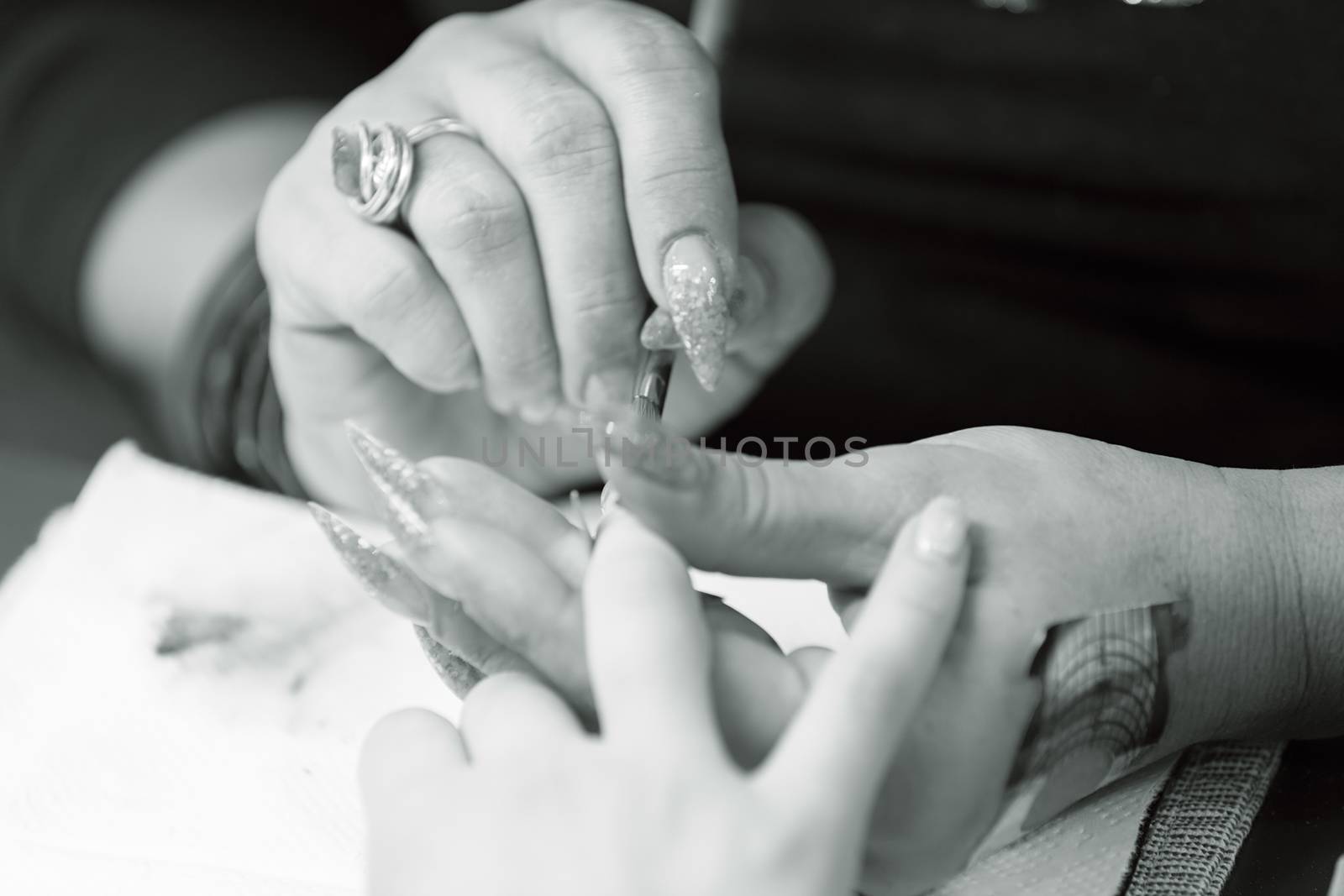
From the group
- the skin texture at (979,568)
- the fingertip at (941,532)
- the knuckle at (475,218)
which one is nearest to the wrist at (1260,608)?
the skin texture at (979,568)

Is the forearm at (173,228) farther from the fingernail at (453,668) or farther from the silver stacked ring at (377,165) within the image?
the fingernail at (453,668)

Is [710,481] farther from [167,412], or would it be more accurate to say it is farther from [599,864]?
[167,412]

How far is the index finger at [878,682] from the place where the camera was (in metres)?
0.33

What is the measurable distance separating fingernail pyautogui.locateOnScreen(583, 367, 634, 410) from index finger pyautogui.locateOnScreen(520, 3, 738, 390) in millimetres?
60

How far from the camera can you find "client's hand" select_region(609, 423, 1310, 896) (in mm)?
388

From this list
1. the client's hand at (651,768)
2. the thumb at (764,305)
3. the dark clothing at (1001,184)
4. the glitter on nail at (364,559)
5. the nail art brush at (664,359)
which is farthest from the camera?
the dark clothing at (1001,184)

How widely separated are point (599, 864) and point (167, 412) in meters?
0.65

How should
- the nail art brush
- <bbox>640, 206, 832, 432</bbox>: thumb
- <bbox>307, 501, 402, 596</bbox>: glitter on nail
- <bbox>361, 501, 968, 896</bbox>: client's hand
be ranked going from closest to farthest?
1. <bbox>361, 501, 968, 896</bbox>: client's hand
2. <bbox>307, 501, 402, 596</bbox>: glitter on nail
3. the nail art brush
4. <bbox>640, 206, 832, 432</bbox>: thumb

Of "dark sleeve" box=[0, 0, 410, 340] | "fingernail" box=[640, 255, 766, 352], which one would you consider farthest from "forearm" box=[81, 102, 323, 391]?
"fingernail" box=[640, 255, 766, 352]

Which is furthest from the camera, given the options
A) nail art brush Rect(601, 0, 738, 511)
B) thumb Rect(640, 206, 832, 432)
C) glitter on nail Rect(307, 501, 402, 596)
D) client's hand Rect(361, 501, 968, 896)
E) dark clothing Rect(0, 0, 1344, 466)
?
dark clothing Rect(0, 0, 1344, 466)

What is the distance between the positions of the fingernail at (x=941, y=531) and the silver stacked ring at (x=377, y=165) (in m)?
0.32

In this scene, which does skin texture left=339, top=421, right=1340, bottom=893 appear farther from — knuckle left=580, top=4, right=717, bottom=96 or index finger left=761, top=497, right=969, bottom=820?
knuckle left=580, top=4, right=717, bottom=96

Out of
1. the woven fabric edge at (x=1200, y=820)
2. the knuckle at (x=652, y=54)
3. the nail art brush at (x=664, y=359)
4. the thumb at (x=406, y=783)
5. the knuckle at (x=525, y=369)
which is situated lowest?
the woven fabric edge at (x=1200, y=820)

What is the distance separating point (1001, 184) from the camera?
824mm
